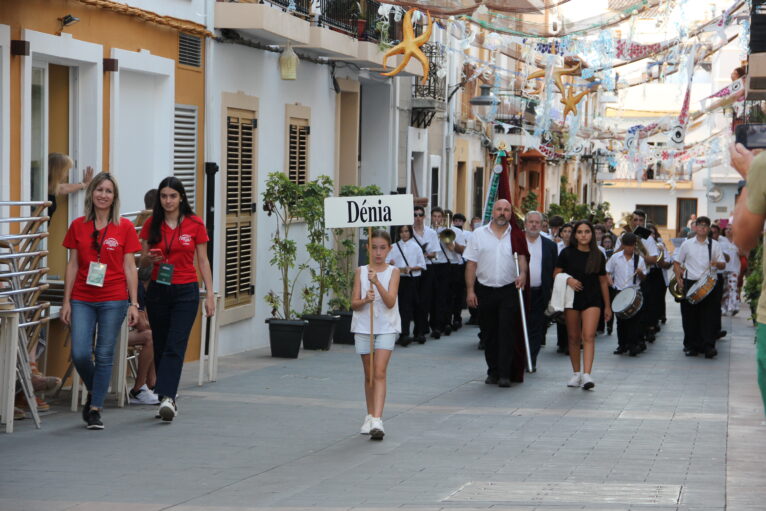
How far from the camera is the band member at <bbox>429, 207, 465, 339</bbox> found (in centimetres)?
2052

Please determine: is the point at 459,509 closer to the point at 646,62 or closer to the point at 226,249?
the point at 226,249

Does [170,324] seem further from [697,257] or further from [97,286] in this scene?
[697,257]

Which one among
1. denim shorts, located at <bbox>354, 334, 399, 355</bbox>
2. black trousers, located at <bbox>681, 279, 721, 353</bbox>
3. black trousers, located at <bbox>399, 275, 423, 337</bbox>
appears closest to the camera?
denim shorts, located at <bbox>354, 334, 399, 355</bbox>

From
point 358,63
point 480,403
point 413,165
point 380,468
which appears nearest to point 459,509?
point 380,468

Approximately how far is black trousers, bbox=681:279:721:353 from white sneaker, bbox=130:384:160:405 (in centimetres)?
918

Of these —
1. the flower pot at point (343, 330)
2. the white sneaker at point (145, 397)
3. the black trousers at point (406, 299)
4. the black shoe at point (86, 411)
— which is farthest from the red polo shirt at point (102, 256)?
the black trousers at point (406, 299)

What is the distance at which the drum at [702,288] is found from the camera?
18797mm

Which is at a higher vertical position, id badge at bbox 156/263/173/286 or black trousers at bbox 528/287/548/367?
id badge at bbox 156/263/173/286

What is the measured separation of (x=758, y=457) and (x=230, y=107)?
9103 mm

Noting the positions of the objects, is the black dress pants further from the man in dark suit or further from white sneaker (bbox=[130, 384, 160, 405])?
white sneaker (bbox=[130, 384, 160, 405])

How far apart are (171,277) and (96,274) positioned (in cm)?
89

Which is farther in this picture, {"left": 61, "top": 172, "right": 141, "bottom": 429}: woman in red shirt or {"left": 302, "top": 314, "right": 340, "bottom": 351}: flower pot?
{"left": 302, "top": 314, "right": 340, "bottom": 351}: flower pot

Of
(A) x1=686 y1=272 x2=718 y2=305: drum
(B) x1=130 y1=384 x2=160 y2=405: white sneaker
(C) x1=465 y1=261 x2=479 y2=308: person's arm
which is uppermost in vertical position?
(C) x1=465 y1=261 x2=479 y2=308: person's arm

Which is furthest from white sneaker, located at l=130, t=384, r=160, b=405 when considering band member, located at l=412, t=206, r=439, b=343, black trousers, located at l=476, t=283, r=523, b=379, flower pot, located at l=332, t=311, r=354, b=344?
band member, located at l=412, t=206, r=439, b=343
